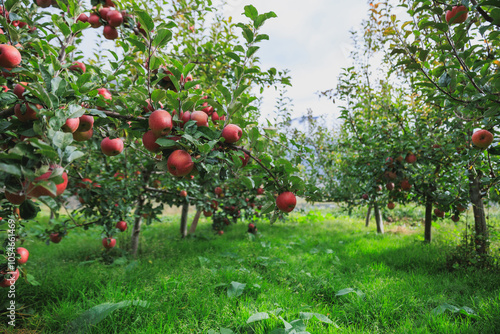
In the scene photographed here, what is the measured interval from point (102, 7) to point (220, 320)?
2493 mm

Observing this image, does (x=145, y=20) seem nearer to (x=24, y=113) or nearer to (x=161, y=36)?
(x=161, y=36)

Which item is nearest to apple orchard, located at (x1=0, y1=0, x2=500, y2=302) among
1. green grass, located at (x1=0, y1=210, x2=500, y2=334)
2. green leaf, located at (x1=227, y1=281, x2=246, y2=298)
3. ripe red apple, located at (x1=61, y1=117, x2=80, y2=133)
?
ripe red apple, located at (x1=61, y1=117, x2=80, y2=133)

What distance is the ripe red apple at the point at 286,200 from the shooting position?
144 cm

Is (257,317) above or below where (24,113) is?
below

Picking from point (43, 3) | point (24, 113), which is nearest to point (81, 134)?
point (24, 113)

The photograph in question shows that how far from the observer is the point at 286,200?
4.72ft

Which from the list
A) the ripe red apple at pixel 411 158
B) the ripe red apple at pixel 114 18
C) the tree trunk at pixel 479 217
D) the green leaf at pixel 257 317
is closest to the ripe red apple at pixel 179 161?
the ripe red apple at pixel 114 18

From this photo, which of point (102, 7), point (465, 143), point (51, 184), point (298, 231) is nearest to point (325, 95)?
point (465, 143)

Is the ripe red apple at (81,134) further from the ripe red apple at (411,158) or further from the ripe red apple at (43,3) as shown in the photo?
the ripe red apple at (411,158)

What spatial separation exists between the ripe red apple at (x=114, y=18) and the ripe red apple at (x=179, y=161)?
120cm

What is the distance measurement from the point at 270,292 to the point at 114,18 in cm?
260

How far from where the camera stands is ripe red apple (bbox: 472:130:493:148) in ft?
6.71

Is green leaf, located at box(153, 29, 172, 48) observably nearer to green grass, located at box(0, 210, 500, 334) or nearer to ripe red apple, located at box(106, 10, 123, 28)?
ripe red apple, located at box(106, 10, 123, 28)

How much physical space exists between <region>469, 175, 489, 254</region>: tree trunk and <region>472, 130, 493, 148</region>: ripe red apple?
5.59ft
